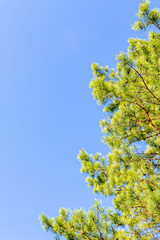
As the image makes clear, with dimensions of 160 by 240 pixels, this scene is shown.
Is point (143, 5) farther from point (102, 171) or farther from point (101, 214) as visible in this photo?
point (101, 214)

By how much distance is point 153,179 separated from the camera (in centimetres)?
388

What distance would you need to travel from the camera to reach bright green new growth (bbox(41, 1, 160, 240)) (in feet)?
11.3

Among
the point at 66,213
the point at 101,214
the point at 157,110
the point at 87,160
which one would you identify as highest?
the point at 87,160

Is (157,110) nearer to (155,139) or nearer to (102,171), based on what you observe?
(155,139)

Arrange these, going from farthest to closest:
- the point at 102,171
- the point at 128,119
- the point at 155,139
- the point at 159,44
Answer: the point at 102,171, the point at 155,139, the point at 128,119, the point at 159,44

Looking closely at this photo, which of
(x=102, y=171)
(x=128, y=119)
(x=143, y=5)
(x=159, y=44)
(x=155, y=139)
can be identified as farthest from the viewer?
(x=102, y=171)

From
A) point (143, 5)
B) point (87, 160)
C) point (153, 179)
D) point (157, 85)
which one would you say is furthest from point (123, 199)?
point (143, 5)

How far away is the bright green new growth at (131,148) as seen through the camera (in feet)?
11.3

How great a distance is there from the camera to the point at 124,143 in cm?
416

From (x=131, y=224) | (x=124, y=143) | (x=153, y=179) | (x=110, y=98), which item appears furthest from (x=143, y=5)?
(x=131, y=224)

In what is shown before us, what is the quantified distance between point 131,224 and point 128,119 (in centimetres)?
228

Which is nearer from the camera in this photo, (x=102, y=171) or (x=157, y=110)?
(x=157, y=110)

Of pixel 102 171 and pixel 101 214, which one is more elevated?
pixel 102 171

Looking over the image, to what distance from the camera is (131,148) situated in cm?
414
